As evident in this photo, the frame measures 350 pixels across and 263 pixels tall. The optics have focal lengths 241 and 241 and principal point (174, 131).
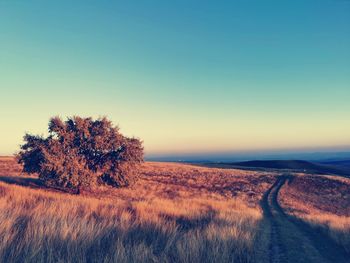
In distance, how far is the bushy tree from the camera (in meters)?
17.5

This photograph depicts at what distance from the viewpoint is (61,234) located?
530cm

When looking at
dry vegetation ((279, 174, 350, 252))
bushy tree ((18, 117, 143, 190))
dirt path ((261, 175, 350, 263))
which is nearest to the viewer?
dirt path ((261, 175, 350, 263))

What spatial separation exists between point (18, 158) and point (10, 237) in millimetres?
16314

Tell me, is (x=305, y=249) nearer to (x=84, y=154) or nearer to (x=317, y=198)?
(x=84, y=154)

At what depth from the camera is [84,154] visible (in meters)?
19.3

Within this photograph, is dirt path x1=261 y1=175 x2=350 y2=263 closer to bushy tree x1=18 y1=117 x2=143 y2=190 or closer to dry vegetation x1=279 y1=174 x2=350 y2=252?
dry vegetation x1=279 y1=174 x2=350 y2=252

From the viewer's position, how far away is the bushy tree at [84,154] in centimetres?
1753

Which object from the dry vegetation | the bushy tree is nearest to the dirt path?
the dry vegetation

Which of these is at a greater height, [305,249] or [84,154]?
[84,154]

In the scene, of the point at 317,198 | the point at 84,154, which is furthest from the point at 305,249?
the point at 317,198

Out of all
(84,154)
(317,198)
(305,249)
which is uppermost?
(84,154)

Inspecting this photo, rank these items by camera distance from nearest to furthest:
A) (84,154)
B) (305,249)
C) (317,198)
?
(305,249), (84,154), (317,198)

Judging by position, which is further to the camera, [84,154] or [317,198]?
[317,198]

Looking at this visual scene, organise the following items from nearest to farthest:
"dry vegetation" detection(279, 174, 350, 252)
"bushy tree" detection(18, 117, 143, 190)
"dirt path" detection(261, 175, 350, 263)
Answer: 1. "dirt path" detection(261, 175, 350, 263)
2. "bushy tree" detection(18, 117, 143, 190)
3. "dry vegetation" detection(279, 174, 350, 252)
